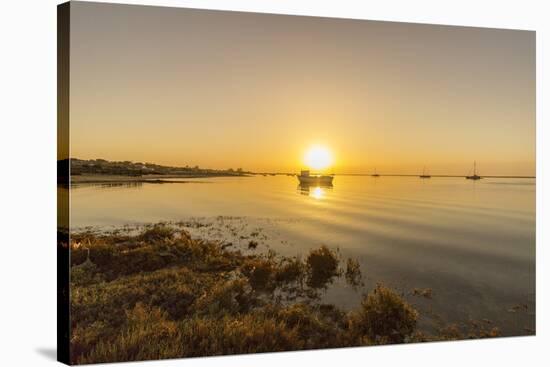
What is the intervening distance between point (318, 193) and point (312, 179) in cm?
25

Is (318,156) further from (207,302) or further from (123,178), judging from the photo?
(123,178)

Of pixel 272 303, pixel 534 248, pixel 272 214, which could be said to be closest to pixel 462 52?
pixel 534 248

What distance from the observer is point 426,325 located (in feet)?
23.6

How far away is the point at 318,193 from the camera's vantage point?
23.5 ft

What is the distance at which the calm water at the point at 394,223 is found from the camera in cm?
675

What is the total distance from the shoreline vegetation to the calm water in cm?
13

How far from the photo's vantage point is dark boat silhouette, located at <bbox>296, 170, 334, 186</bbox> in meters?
7.34

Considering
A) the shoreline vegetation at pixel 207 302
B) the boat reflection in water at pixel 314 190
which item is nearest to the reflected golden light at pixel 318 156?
the boat reflection in water at pixel 314 190

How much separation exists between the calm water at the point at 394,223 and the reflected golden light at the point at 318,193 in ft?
0.04

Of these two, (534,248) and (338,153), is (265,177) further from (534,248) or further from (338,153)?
(534,248)

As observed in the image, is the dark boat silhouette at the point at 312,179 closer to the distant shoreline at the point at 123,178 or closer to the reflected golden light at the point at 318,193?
the reflected golden light at the point at 318,193

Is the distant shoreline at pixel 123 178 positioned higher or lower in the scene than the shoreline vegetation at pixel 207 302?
higher

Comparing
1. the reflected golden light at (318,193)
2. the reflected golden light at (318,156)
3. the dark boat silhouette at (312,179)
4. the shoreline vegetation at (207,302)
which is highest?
the reflected golden light at (318,156)

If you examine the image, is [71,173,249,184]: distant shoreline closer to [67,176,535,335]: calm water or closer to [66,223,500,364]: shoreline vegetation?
[67,176,535,335]: calm water
